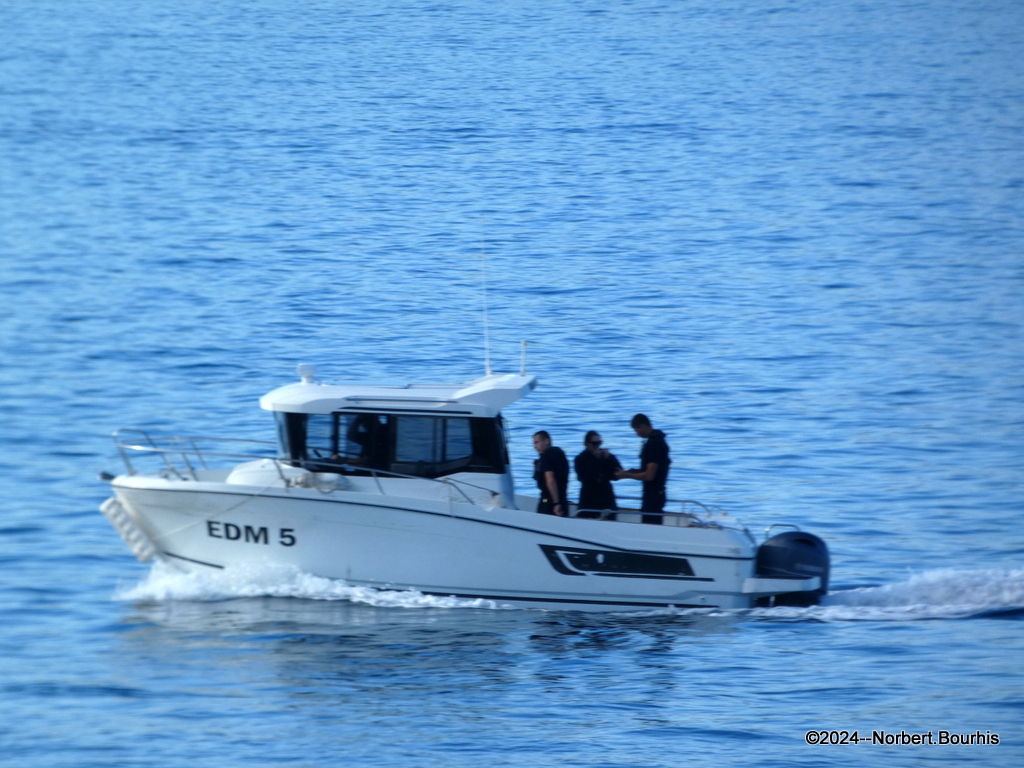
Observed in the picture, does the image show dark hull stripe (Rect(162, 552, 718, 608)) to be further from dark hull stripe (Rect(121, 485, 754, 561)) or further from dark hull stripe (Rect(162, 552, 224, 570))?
dark hull stripe (Rect(121, 485, 754, 561))

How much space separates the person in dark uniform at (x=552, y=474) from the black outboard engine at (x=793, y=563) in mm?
2283

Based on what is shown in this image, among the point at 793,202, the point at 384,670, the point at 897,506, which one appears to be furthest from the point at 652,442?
the point at 793,202

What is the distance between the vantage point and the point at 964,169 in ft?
162

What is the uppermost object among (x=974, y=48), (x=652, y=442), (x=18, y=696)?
(x=974, y=48)

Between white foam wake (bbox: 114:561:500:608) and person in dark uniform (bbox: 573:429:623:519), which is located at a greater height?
person in dark uniform (bbox: 573:429:623:519)

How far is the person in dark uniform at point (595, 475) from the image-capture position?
52.5ft

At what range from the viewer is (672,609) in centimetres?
1591

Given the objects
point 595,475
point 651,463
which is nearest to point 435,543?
point 595,475

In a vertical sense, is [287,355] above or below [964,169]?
below

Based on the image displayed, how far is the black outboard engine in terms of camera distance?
1591 cm

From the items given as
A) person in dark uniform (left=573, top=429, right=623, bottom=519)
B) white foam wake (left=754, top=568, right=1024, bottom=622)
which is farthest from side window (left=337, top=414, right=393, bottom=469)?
white foam wake (left=754, top=568, right=1024, bottom=622)

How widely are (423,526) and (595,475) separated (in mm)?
2014

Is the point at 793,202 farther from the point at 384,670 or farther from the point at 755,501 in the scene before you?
the point at 384,670

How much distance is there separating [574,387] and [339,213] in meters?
17.2
